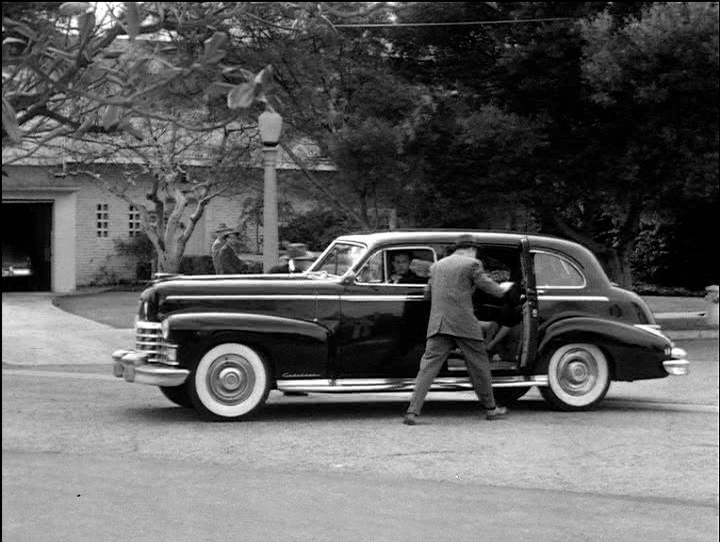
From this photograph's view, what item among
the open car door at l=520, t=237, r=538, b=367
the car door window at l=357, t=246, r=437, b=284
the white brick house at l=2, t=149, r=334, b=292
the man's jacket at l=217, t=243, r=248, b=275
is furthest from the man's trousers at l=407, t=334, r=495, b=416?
the white brick house at l=2, t=149, r=334, b=292

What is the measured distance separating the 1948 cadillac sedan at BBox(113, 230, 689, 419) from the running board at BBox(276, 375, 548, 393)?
0.01 m

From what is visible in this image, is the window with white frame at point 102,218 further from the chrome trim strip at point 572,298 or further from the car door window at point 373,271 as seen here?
the chrome trim strip at point 572,298

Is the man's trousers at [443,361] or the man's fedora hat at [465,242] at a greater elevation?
the man's fedora hat at [465,242]

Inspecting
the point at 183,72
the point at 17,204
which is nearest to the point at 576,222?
the point at 17,204

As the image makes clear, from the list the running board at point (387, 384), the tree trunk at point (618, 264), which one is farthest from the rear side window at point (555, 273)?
the tree trunk at point (618, 264)

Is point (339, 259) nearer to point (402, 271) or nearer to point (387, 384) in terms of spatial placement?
point (402, 271)

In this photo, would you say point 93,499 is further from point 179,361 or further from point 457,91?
point 457,91

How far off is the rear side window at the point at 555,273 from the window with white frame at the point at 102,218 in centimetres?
2283

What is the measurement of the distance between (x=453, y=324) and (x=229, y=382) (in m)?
2.09

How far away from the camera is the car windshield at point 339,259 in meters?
11.8

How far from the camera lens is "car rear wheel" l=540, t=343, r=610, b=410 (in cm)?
1210

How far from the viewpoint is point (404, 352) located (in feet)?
37.9

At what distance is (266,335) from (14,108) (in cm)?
929

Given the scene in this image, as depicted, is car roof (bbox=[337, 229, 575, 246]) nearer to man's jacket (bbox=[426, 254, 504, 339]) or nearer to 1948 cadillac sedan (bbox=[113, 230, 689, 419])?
1948 cadillac sedan (bbox=[113, 230, 689, 419])
